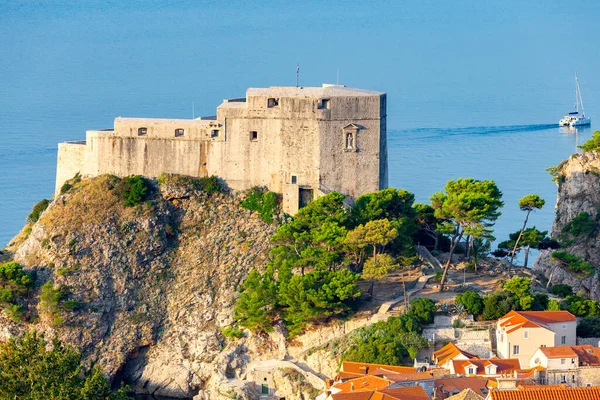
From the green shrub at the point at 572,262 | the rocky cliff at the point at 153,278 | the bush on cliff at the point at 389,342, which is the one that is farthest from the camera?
the green shrub at the point at 572,262

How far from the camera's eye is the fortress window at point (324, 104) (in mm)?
65938

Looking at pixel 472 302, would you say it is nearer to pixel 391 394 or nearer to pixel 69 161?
pixel 391 394

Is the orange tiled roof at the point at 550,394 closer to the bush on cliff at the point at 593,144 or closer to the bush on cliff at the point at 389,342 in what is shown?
the bush on cliff at the point at 389,342

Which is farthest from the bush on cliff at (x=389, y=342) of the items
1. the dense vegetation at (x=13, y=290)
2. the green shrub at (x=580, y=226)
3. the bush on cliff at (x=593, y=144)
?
the bush on cliff at (x=593, y=144)

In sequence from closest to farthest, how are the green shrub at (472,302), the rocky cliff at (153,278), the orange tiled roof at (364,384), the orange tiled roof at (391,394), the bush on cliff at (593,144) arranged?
the orange tiled roof at (391,394)
the orange tiled roof at (364,384)
the green shrub at (472,302)
the rocky cliff at (153,278)
the bush on cliff at (593,144)

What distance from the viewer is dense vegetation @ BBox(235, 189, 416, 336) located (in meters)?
60.4

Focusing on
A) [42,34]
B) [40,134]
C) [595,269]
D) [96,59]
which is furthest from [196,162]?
[42,34]

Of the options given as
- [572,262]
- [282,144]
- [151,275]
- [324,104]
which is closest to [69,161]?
[151,275]

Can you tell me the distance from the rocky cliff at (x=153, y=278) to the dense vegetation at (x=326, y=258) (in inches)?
47.9

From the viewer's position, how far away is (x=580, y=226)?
73.8 metres

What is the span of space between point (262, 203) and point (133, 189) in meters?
5.54

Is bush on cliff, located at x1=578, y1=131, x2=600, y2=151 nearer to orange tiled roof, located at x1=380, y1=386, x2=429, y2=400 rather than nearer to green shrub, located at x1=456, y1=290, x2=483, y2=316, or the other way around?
green shrub, located at x1=456, y1=290, x2=483, y2=316

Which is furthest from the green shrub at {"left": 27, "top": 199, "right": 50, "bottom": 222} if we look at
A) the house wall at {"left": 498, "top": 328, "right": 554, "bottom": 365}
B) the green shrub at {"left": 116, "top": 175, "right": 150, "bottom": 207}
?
the house wall at {"left": 498, "top": 328, "right": 554, "bottom": 365}

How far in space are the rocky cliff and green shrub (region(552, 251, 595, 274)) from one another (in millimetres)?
12211
